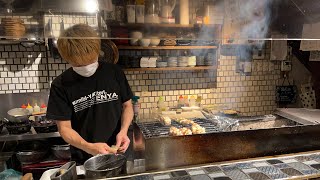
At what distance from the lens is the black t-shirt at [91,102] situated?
2.08 m

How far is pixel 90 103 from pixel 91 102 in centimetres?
1

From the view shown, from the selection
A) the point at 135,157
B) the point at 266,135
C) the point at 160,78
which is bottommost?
the point at 135,157

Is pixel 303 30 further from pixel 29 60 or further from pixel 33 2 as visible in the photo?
pixel 29 60

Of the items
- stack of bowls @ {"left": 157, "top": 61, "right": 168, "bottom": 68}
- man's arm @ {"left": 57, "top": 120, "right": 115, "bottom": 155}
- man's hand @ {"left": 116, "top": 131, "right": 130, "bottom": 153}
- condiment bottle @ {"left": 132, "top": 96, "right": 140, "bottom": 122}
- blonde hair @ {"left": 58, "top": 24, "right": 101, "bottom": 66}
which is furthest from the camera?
stack of bowls @ {"left": 157, "top": 61, "right": 168, "bottom": 68}

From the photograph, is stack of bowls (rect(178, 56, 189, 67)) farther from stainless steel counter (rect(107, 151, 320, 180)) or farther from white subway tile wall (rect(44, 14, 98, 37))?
white subway tile wall (rect(44, 14, 98, 37))

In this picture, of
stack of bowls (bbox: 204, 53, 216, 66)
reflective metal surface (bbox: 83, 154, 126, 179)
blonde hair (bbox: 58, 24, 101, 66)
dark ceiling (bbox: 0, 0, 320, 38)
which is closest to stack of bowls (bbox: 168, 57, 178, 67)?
stack of bowls (bbox: 204, 53, 216, 66)

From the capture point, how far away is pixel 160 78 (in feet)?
13.7

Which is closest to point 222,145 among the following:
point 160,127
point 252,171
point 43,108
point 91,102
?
point 252,171

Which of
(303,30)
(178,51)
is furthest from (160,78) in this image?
(303,30)

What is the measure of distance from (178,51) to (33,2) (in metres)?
3.23

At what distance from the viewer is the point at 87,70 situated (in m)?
2.03

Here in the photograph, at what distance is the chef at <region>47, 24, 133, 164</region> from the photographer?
6.45 ft

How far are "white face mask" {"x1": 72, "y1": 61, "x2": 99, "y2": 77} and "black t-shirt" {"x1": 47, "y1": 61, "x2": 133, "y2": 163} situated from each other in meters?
0.05

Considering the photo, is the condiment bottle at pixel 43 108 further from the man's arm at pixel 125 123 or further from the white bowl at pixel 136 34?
the white bowl at pixel 136 34
